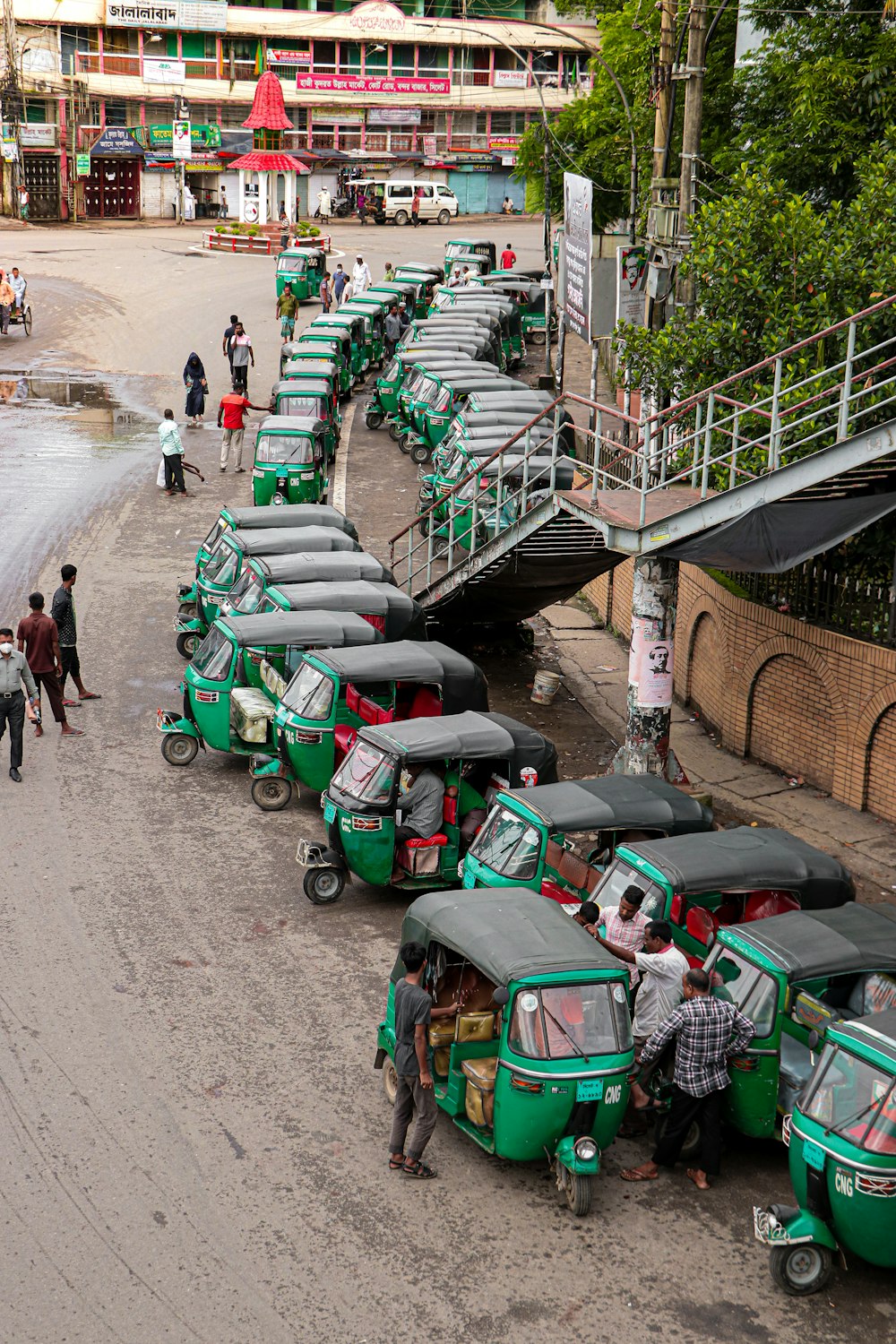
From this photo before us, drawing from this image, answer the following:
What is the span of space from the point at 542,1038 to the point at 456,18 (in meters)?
82.5

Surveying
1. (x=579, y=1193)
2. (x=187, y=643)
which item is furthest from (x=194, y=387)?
(x=579, y=1193)

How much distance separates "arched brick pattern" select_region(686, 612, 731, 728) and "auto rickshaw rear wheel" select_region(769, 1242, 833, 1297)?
10580 mm

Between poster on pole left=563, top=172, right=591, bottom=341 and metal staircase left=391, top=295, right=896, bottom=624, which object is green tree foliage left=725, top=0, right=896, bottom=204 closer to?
poster on pole left=563, top=172, right=591, bottom=341

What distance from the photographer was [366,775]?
45.4 ft

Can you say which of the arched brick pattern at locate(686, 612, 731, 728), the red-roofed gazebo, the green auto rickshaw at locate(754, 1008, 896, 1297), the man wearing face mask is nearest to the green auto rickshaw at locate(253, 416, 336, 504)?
the arched brick pattern at locate(686, 612, 731, 728)

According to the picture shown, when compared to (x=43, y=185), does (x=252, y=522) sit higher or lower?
lower

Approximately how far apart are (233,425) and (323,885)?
17.5 metres

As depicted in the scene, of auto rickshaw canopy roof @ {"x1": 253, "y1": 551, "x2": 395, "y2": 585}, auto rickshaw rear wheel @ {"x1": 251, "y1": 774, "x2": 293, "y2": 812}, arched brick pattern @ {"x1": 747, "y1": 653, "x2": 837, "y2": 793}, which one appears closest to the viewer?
auto rickshaw rear wheel @ {"x1": 251, "y1": 774, "x2": 293, "y2": 812}

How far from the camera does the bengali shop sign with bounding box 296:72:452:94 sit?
80.9 m

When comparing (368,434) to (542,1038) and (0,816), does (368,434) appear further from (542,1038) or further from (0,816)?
(542,1038)

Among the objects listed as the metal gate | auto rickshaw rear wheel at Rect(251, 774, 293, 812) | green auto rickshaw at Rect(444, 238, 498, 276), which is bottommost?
auto rickshaw rear wheel at Rect(251, 774, 293, 812)

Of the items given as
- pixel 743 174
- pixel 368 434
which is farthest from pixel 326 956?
pixel 368 434

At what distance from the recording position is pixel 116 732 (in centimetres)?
1811

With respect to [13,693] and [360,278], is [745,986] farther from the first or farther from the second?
[360,278]
